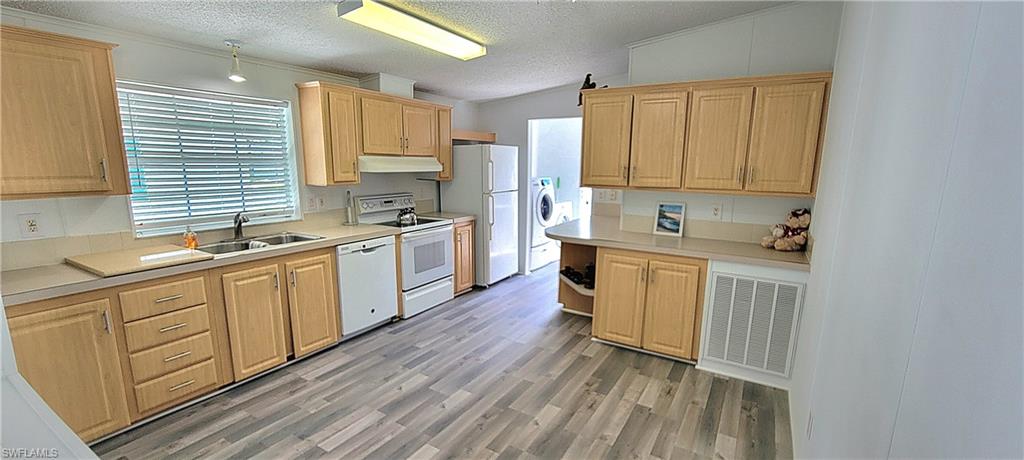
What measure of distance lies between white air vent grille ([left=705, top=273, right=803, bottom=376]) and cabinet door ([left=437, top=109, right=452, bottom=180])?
2.98 metres

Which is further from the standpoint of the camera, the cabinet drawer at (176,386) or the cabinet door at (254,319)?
the cabinet door at (254,319)

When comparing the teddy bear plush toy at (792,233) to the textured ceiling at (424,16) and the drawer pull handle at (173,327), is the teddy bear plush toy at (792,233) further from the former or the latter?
the drawer pull handle at (173,327)

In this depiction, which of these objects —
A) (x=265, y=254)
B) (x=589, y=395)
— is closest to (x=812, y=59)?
(x=589, y=395)

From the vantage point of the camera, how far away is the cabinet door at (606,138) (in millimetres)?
3164

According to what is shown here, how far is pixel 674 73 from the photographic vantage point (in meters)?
3.13

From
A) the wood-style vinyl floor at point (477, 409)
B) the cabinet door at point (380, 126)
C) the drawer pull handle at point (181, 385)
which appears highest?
the cabinet door at point (380, 126)

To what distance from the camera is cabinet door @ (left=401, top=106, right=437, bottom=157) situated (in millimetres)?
3914

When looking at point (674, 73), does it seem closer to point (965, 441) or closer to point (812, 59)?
point (812, 59)

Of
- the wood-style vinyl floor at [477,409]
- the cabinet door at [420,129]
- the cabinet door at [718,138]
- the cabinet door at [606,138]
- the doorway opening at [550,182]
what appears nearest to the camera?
the wood-style vinyl floor at [477,409]

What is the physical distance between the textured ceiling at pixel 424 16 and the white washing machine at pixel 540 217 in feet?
5.81

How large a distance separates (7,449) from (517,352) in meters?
2.76

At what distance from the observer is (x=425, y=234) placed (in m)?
3.89

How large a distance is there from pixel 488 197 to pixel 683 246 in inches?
89.1

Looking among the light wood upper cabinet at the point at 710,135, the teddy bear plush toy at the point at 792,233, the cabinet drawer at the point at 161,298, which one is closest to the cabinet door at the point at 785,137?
the light wood upper cabinet at the point at 710,135
